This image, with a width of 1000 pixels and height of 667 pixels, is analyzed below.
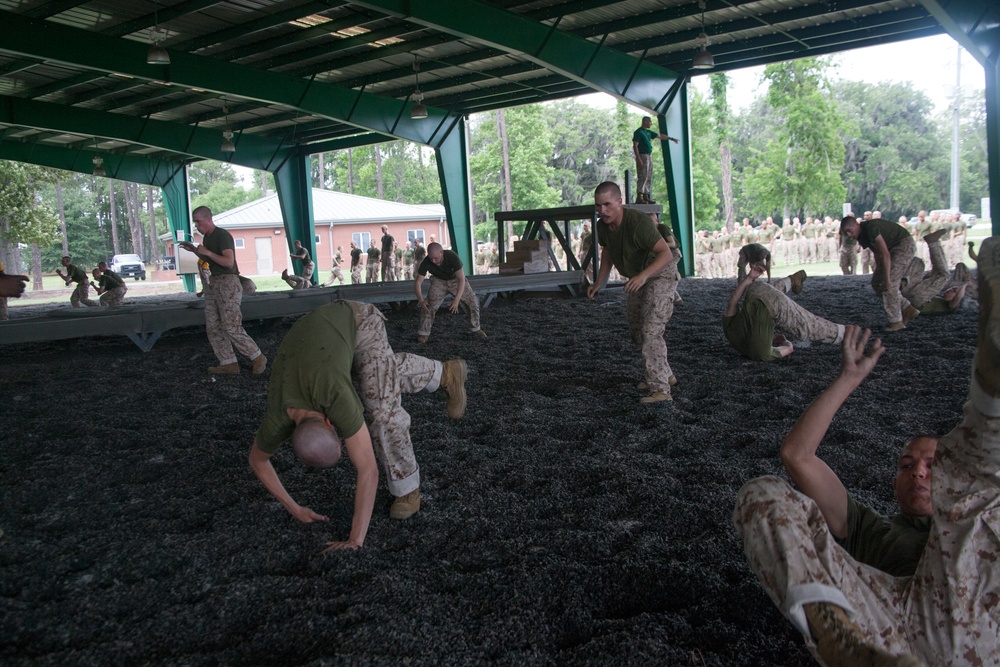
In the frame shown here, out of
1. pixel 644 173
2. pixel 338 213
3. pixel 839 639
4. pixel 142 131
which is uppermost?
pixel 142 131

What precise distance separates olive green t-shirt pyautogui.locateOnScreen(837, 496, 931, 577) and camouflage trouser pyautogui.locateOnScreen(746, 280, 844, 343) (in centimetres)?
472

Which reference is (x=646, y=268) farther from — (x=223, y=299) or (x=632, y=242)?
(x=223, y=299)

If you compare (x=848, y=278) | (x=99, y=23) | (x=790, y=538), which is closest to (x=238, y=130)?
(x=99, y=23)

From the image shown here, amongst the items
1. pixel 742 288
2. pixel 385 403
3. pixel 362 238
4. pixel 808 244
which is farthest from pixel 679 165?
pixel 362 238

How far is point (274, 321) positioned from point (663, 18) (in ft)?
29.9

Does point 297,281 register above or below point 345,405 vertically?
above

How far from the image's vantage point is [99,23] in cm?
1423

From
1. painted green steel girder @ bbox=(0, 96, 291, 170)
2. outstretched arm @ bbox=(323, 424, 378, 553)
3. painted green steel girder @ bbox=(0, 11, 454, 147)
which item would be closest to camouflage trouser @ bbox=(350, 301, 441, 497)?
outstretched arm @ bbox=(323, 424, 378, 553)

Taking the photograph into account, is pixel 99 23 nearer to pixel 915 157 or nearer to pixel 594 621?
pixel 594 621

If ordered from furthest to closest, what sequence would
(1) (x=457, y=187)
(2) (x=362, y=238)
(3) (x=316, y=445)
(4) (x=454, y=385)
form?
(2) (x=362, y=238)
(1) (x=457, y=187)
(4) (x=454, y=385)
(3) (x=316, y=445)

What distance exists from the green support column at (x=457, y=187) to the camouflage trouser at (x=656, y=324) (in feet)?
53.4

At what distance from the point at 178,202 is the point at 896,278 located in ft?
86.4

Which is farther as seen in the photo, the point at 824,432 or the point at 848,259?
the point at 848,259

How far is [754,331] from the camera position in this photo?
23.5ft
